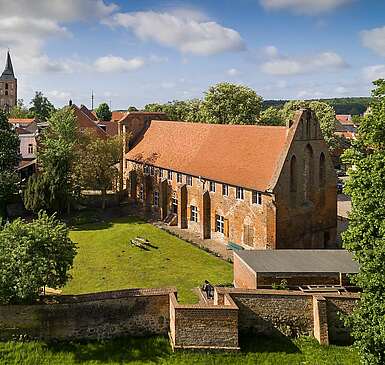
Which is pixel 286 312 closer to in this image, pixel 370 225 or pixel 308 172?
pixel 370 225

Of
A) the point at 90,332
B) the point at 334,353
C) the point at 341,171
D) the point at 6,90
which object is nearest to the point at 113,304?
the point at 90,332

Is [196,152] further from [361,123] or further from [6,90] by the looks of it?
[6,90]

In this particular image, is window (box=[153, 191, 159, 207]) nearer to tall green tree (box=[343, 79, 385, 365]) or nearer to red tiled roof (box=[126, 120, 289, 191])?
red tiled roof (box=[126, 120, 289, 191])

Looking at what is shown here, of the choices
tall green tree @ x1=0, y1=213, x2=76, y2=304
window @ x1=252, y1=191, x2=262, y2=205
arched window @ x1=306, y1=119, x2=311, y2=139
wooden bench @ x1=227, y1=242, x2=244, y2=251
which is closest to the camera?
tall green tree @ x1=0, y1=213, x2=76, y2=304

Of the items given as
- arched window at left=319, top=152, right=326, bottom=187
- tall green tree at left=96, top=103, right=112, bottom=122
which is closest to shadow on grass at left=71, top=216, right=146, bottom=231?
arched window at left=319, top=152, right=326, bottom=187

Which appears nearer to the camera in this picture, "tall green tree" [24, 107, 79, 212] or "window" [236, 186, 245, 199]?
"window" [236, 186, 245, 199]

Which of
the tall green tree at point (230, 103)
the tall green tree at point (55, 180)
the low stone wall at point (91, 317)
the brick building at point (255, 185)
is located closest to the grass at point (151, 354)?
the low stone wall at point (91, 317)

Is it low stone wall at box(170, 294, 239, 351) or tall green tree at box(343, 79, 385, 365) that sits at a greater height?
tall green tree at box(343, 79, 385, 365)
